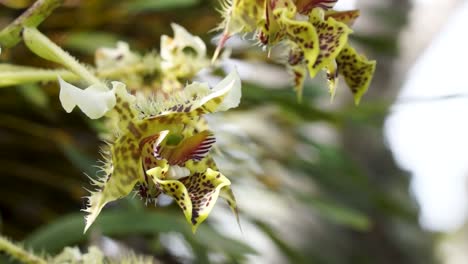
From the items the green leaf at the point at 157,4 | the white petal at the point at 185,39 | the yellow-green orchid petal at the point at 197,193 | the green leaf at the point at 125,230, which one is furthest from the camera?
the green leaf at the point at 157,4

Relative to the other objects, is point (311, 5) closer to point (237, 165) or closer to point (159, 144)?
point (159, 144)

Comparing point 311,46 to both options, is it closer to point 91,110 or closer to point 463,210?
point 91,110

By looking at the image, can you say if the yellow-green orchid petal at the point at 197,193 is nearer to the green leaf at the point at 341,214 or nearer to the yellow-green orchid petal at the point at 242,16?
the yellow-green orchid petal at the point at 242,16

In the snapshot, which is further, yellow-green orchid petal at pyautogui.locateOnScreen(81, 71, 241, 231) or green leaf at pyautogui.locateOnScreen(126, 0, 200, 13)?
green leaf at pyautogui.locateOnScreen(126, 0, 200, 13)

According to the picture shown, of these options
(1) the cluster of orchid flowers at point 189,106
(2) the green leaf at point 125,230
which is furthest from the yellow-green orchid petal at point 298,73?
(2) the green leaf at point 125,230

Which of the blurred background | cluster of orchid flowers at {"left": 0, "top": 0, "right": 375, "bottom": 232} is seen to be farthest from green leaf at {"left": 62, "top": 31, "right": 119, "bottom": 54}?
cluster of orchid flowers at {"left": 0, "top": 0, "right": 375, "bottom": 232}

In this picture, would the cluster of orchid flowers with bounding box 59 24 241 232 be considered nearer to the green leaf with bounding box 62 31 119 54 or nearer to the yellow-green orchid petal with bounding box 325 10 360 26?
the yellow-green orchid petal with bounding box 325 10 360 26
